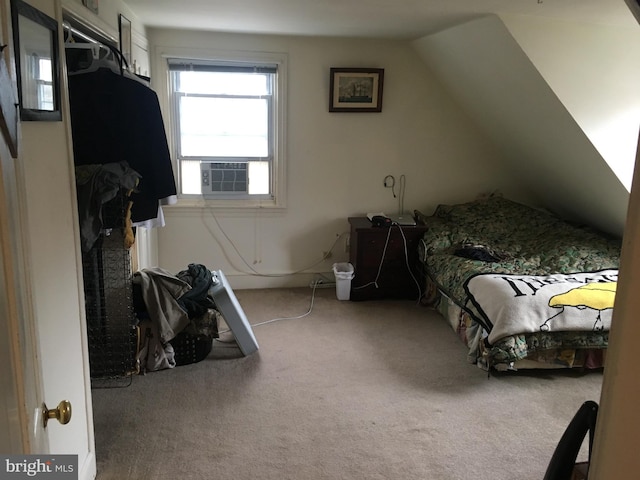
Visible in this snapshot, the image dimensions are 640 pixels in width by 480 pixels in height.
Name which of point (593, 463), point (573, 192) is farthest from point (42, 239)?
point (573, 192)

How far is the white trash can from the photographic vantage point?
164 inches

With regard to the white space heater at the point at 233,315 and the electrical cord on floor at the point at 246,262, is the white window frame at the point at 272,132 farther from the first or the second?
the white space heater at the point at 233,315

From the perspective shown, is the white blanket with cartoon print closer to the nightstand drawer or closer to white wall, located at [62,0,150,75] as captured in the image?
the nightstand drawer

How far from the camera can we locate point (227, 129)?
4262mm

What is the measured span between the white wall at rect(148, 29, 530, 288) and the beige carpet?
3.74 ft

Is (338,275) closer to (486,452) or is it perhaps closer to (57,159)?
(486,452)

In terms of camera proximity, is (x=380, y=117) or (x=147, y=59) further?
(x=380, y=117)

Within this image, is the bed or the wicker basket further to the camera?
the wicker basket

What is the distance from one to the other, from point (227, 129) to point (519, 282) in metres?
2.57

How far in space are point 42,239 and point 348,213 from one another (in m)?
3.15

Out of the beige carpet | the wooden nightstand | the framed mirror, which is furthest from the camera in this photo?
the wooden nightstand

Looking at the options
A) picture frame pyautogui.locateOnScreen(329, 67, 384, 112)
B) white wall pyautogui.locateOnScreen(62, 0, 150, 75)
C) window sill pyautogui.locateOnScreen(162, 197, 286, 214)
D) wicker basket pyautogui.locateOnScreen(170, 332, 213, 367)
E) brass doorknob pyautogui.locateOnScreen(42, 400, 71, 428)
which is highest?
white wall pyautogui.locateOnScreen(62, 0, 150, 75)

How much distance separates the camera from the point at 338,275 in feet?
13.7

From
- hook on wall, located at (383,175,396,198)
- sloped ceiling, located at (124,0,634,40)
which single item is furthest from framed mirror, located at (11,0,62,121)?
hook on wall, located at (383,175,396,198)
